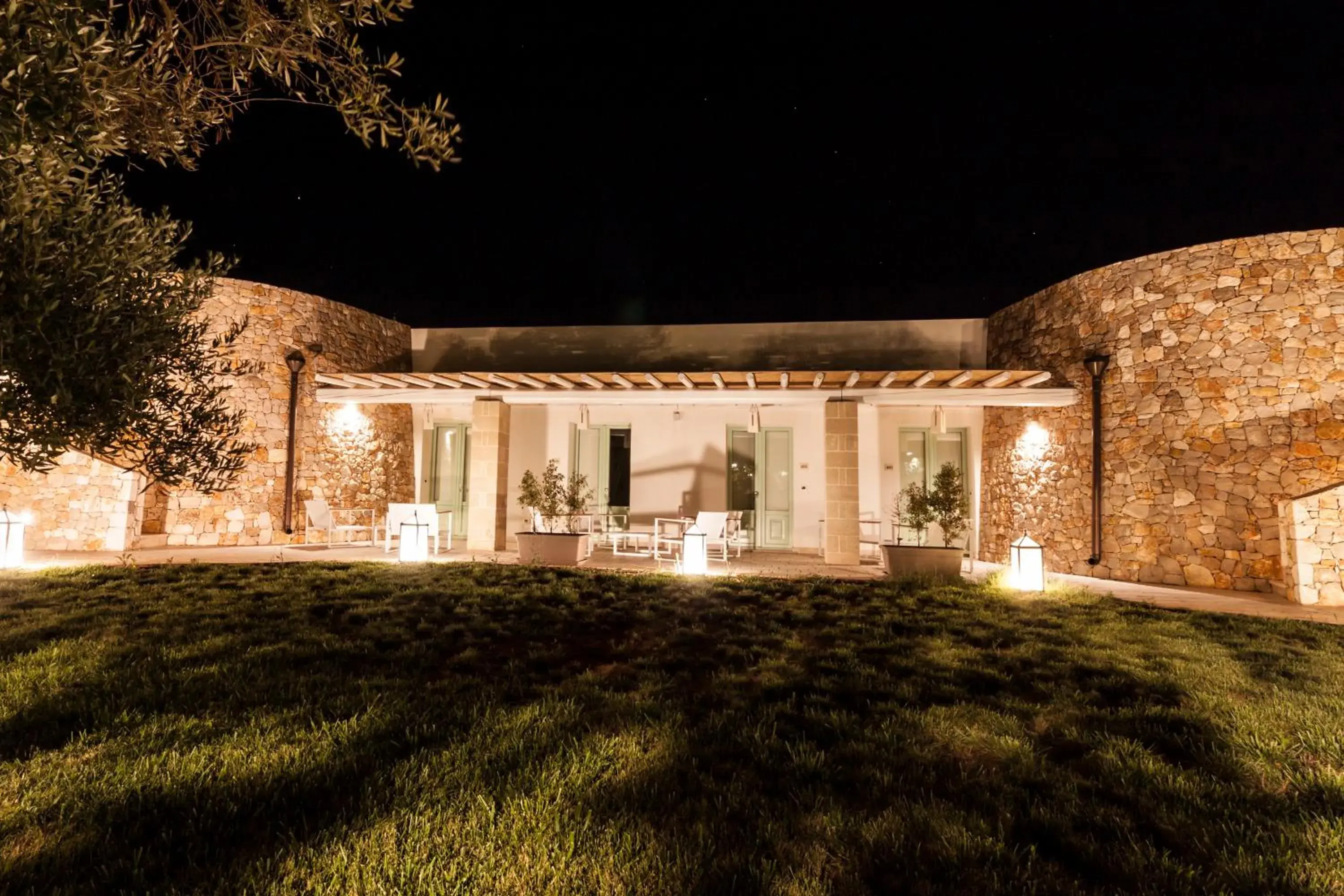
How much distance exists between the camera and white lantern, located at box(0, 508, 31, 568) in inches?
266

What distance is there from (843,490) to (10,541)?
10047 mm

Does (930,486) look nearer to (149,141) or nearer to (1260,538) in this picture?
(1260,538)

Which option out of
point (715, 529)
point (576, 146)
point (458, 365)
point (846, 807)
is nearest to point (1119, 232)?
point (576, 146)

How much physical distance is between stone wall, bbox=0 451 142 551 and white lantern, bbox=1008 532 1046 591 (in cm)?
1163

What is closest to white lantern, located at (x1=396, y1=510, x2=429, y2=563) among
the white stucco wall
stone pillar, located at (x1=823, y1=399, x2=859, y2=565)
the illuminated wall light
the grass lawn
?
the grass lawn

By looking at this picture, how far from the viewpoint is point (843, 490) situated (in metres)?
8.19

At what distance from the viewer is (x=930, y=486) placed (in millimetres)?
10336

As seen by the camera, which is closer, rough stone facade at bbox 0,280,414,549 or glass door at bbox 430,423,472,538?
rough stone facade at bbox 0,280,414,549

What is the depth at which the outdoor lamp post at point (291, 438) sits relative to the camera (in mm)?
9516

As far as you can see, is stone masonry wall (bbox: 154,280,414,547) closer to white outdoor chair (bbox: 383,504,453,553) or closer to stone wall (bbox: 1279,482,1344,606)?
white outdoor chair (bbox: 383,504,453,553)

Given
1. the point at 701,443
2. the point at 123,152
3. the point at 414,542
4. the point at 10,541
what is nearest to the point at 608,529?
the point at 701,443

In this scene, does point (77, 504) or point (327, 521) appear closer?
point (77, 504)

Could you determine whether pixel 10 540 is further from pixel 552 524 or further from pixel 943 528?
pixel 943 528

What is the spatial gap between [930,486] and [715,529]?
463 cm
